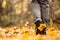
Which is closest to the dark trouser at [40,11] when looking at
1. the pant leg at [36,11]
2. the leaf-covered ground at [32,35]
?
the pant leg at [36,11]

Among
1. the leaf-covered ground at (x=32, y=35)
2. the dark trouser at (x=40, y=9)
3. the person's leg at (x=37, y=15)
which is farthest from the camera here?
the dark trouser at (x=40, y=9)

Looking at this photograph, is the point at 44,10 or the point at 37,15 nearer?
the point at 37,15

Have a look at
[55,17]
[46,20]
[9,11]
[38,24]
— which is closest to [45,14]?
[46,20]

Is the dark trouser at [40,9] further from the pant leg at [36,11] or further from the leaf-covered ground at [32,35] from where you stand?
the leaf-covered ground at [32,35]

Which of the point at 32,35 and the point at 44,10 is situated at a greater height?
the point at 44,10

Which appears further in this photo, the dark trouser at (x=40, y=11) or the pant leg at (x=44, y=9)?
the pant leg at (x=44, y=9)

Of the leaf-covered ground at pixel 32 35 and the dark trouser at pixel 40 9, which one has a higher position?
the dark trouser at pixel 40 9

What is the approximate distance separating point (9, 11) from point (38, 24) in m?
4.43

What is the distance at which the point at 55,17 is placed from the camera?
6391 millimetres

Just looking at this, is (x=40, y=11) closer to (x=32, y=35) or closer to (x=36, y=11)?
(x=36, y=11)

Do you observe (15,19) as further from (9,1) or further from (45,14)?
(45,14)

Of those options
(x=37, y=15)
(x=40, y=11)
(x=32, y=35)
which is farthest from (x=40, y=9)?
(x=32, y=35)

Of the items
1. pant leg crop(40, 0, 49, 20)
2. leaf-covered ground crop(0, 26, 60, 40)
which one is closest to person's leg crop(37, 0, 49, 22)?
pant leg crop(40, 0, 49, 20)

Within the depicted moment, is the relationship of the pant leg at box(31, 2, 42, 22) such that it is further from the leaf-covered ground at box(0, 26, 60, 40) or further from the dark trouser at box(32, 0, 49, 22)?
the leaf-covered ground at box(0, 26, 60, 40)
